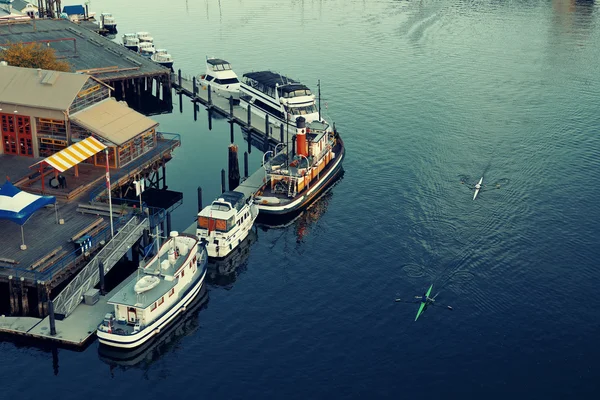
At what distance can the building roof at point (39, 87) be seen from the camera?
90312 mm

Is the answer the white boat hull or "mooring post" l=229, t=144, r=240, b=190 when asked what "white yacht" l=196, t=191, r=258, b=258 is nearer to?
the white boat hull

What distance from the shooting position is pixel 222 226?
82062 millimetres

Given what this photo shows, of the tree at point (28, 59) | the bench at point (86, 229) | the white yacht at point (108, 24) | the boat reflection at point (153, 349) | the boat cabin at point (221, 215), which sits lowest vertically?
the boat reflection at point (153, 349)

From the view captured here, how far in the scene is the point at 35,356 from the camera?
6538cm

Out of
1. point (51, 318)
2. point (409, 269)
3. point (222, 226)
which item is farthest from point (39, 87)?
point (409, 269)

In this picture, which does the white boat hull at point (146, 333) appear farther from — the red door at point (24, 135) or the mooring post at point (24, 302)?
the red door at point (24, 135)

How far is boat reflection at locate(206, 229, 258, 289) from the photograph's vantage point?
7894cm

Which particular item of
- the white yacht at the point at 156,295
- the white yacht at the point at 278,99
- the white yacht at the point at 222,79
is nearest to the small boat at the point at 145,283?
the white yacht at the point at 156,295

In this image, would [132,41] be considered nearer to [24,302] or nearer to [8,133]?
[8,133]

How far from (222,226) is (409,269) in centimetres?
1990

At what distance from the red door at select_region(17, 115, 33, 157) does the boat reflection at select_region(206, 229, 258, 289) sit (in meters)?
27.9

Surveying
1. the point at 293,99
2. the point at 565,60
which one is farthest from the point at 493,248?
the point at 565,60

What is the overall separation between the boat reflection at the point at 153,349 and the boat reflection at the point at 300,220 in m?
20.1

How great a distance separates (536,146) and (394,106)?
27.8 meters
